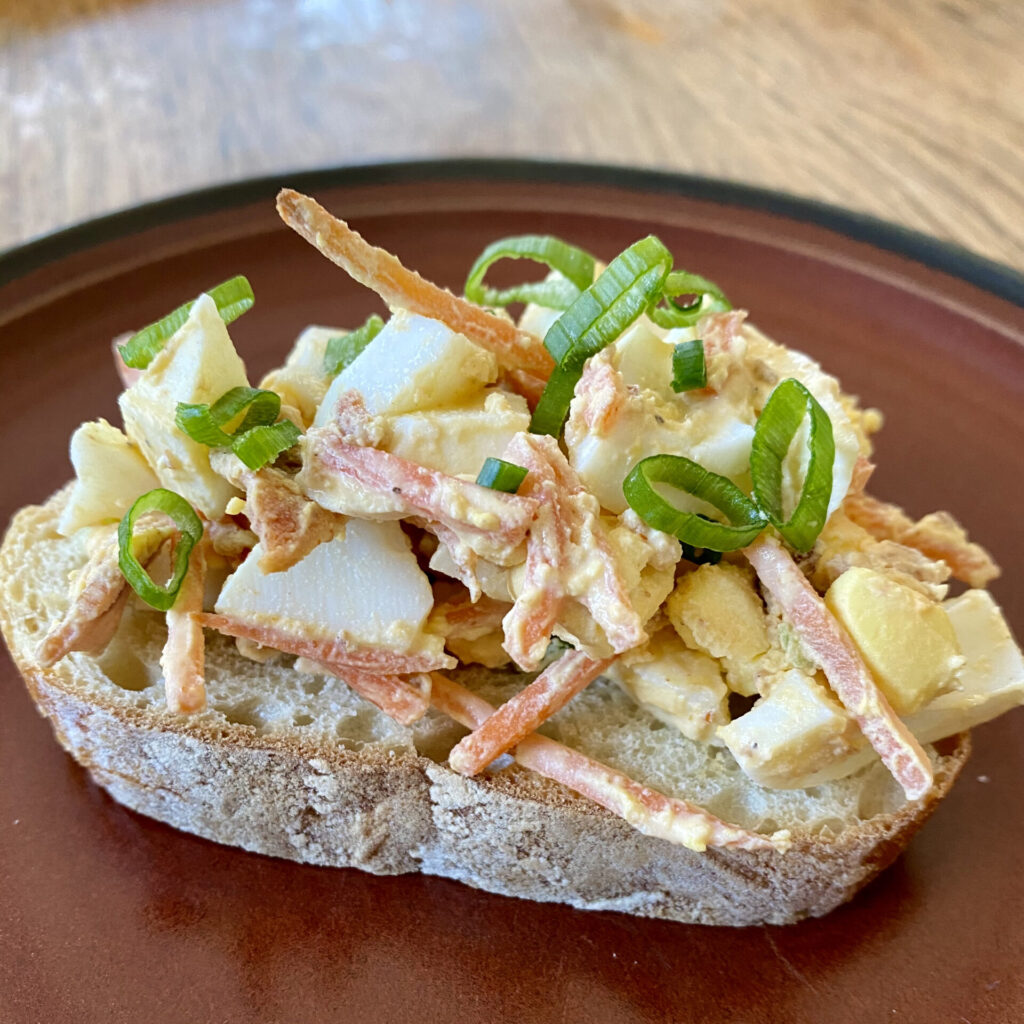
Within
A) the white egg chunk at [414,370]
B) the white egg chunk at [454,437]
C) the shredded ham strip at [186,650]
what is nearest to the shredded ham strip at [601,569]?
the white egg chunk at [454,437]

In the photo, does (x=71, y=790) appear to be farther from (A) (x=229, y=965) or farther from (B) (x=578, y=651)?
(B) (x=578, y=651)

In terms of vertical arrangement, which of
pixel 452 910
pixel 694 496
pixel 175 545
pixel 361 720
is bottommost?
pixel 452 910

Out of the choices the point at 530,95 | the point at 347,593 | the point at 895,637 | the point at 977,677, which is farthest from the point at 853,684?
the point at 530,95

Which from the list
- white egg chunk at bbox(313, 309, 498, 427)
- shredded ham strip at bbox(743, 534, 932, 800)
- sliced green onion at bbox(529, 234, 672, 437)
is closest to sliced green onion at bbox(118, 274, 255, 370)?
white egg chunk at bbox(313, 309, 498, 427)

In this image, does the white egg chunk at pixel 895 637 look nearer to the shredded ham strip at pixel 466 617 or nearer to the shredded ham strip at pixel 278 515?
the shredded ham strip at pixel 466 617

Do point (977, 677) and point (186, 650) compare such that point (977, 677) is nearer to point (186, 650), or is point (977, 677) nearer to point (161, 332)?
point (186, 650)

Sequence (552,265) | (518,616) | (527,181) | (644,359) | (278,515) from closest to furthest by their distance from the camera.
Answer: (518,616)
(278,515)
(644,359)
(552,265)
(527,181)

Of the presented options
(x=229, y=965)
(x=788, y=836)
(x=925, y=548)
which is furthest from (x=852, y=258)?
(x=229, y=965)

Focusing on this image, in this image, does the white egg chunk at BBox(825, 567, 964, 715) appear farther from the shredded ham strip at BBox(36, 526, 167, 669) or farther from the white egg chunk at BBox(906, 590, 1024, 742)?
the shredded ham strip at BBox(36, 526, 167, 669)
